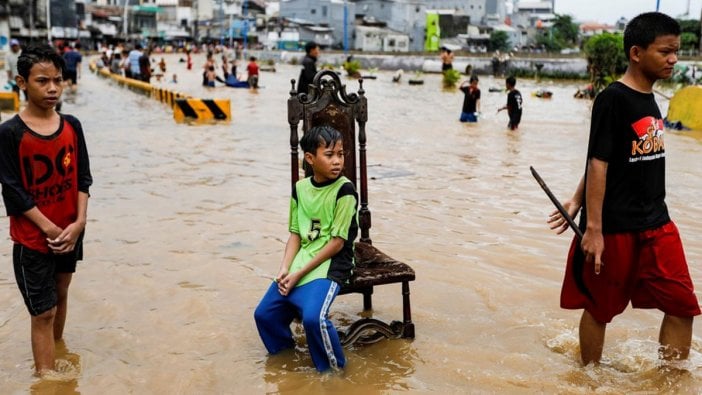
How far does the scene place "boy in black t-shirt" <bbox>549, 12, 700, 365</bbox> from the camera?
3215mm

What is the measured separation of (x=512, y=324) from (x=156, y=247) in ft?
10.3

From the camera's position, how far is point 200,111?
15.7 meters

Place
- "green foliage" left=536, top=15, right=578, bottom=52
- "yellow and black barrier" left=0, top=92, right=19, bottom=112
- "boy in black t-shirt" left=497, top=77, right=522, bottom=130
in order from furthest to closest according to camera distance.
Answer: "green foliage" left=536, top=15, right=578, bottom=52
"yellow and black barrier" left=0, top=92, right=19, bottom=112
"boy in black t-shirt" left=497, top=77, right=522, bottom=130

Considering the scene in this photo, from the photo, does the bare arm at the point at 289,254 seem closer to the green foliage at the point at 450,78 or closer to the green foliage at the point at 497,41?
the green foliage at the point at 450,78

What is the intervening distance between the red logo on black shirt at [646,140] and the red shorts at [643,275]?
0.35 m

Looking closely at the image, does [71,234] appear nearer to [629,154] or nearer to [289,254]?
[289,254]

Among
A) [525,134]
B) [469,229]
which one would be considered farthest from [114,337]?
[525,134]

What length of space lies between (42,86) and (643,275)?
2.97m

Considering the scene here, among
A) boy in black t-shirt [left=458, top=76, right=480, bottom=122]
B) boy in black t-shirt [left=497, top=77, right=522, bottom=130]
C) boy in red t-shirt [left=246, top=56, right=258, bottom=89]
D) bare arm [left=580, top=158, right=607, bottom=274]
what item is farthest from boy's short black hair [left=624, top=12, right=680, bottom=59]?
boy in red t-shirt [left=246, top=56, right=258, bottom=89]

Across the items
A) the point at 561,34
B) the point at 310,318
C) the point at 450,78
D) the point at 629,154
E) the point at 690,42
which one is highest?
the point at 561,34

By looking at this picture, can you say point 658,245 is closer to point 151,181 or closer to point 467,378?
point 467,378

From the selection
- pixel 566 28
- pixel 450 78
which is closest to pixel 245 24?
pixel 566 28

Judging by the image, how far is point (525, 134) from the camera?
48.0 feet

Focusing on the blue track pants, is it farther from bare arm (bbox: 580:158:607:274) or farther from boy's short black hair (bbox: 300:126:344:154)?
bare arm (bbox: 580:158:607:274)
